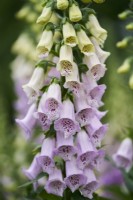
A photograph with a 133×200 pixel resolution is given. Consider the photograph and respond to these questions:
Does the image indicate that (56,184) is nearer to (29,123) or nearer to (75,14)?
(29,123)

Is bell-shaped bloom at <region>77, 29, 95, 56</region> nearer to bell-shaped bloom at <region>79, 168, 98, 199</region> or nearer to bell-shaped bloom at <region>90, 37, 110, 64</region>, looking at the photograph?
bell-shaped bloom at <region>90, 37, 110, 64</region>

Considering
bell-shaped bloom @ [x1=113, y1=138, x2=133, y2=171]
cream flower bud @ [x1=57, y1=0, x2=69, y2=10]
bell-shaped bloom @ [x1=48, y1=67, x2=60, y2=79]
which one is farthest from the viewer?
bell-shaped bloom @ [x1=113, y1=138, x2=133, y2=171]

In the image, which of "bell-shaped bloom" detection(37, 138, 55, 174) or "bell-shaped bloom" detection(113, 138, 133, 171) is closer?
"bell-shaped bloom" detection(37, 138, 55, 174)

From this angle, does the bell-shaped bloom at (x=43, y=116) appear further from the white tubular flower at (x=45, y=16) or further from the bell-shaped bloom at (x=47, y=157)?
the white tubular flower at (x=45, y=16)

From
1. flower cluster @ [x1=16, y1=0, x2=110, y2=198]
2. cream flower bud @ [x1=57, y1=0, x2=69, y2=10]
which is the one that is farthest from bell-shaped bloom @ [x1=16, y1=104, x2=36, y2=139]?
cream flower bud @ [x1=57, y1=0, x2=69, y2=10]

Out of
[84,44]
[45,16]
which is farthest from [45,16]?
[84,44]

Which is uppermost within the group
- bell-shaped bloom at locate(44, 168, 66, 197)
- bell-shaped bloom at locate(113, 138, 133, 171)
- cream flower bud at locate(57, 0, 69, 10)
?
cream flower bud at locate(57, 0, 69, 10)
